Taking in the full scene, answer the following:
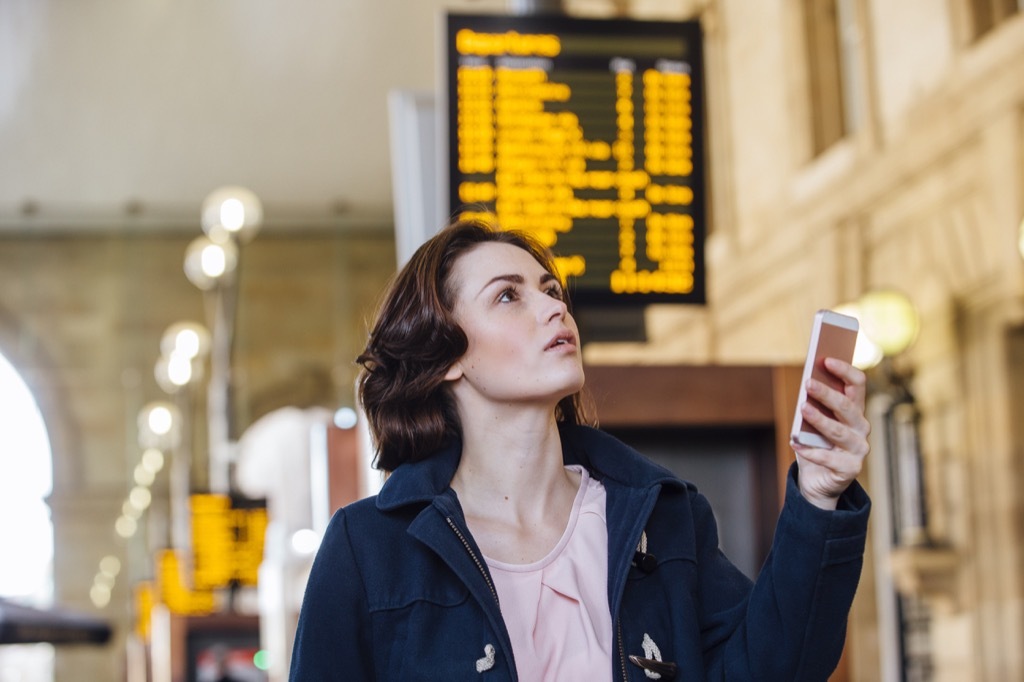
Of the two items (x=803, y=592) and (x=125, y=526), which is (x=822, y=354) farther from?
(x=125, y=526)

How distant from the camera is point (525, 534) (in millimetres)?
2654

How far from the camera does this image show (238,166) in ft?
89.1

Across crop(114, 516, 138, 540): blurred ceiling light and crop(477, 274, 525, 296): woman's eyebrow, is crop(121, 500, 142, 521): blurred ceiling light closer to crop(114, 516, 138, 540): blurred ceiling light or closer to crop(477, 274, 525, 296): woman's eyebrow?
crop(114, 516, 138, 540): blurred ceiling light

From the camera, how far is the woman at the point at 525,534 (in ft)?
7.86

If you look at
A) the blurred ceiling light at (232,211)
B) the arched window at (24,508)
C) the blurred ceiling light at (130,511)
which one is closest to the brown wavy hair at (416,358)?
the blurred ceiling light at (232,211)

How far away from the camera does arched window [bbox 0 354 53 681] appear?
30922 millimetres

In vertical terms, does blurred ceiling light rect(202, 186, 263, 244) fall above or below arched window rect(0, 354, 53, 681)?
above

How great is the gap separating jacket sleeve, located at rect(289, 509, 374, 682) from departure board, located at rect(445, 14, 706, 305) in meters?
3.38

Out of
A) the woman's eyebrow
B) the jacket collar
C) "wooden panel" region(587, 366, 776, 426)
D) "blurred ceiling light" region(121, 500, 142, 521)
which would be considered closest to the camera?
the jacket collar

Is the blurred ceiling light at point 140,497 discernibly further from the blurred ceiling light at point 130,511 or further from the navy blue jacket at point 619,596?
the navy blue jacket at point 619,596

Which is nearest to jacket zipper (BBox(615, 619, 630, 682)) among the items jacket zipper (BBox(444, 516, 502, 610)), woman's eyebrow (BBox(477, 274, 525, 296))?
jacket zipper (BBox(444, 516, 502, 610))

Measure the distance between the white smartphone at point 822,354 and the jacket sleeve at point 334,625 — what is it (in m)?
0.77

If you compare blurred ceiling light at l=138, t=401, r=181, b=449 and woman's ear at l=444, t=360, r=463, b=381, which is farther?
blurred ceiling light at l=138, t=401, r=181, b=449

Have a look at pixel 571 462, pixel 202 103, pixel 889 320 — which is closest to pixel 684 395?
pixel 571 462
